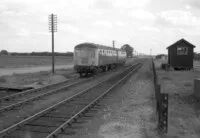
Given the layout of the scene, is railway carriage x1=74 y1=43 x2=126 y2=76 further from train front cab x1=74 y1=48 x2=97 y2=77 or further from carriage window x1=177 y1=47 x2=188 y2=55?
carriage window x1=177 y1=47 x2=188 y2=55

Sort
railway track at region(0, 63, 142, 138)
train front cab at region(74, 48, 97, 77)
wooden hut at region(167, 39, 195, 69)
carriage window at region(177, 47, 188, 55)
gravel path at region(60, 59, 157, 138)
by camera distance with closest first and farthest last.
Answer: railway track at region(0, 63, 142, 138)
gravel path at region(60, 59, 157, 138)
train front cab at region(74, 48, 97, 77)
wooden hut at region(167, 39, 195, 69)
carriage window at region(177, 47, 188, 55)

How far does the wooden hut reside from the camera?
32.5 metres

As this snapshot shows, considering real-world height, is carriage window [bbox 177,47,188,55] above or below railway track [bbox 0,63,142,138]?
above

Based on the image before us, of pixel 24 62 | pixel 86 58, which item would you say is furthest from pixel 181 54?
pixel 24 62

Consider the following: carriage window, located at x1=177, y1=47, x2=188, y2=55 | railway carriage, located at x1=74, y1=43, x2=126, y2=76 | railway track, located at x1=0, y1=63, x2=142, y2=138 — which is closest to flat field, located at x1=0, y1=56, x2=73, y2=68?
railway carriage, located at x1=74, y1=43, x2=126, y2=76

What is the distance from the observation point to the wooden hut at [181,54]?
3250cm

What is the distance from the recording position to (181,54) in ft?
108

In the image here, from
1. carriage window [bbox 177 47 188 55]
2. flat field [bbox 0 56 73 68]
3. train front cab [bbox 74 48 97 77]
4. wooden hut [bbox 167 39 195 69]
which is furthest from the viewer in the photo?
flat field [bbox 0 56 73 68]

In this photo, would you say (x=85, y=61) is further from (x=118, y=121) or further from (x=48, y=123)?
(x=48, y=123)

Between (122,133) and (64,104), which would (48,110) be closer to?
(64,104)

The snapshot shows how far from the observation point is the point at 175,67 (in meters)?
33.6

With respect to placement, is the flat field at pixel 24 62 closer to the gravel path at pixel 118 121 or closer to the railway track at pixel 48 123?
the railway track at pixel 48 123

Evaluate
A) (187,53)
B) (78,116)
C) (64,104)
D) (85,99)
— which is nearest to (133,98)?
(85,99)

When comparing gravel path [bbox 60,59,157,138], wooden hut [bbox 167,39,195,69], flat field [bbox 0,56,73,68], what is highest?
wooden hut [bbox 167,39,195,69]
